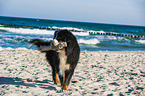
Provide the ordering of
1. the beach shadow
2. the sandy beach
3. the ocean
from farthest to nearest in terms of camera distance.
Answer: the ocean < the beach shadow < the sandy beach

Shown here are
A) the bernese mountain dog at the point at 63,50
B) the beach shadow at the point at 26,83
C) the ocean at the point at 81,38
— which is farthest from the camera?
the ocean at the point at 81,38

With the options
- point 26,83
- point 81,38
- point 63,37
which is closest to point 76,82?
point 26,83

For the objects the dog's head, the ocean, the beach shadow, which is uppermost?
the dog's head

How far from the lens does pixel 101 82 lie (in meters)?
4.96

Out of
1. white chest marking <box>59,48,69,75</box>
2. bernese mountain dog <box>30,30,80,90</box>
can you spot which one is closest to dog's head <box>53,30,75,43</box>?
bernese mountain dog <box>30,30,80,90</box>

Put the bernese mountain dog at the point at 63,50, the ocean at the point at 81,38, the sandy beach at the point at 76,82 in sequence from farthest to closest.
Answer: the ocean at the point at 81,38
the sandy beach at the point at 76,82
the bernese mountain dog at the point at 63,50

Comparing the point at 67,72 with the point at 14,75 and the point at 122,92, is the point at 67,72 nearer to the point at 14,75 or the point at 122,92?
the point at 122,92

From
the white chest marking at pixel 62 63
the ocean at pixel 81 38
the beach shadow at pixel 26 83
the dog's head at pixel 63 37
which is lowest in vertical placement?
the ocean at pixel 81 38

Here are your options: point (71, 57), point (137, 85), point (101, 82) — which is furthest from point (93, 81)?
point (71, 57)

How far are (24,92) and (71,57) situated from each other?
1396 mm

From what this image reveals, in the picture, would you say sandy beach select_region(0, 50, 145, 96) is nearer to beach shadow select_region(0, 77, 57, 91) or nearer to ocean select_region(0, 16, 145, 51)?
beach shadow select_region(0, 77, 57, 91)

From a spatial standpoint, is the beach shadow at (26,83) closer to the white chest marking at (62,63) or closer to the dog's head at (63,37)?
the white chest marking at (62,63)

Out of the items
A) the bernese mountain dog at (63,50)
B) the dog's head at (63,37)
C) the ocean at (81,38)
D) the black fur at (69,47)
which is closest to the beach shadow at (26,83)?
the bernese mountain dog at (63,50)

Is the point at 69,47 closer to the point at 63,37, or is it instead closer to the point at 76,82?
the point at 63,37
